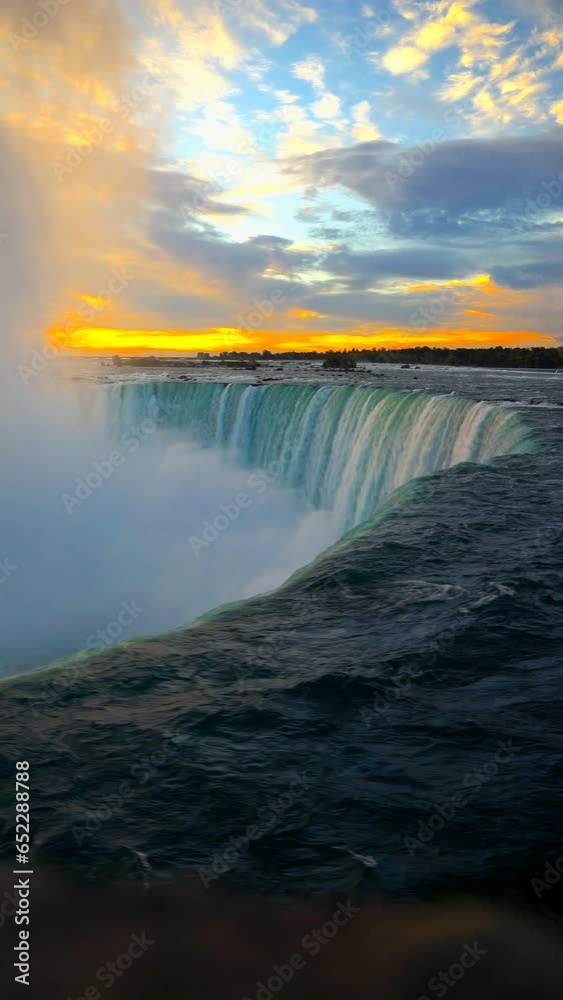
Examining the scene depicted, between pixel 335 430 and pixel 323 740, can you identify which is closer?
pixel 323 740

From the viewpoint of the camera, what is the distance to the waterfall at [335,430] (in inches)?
746

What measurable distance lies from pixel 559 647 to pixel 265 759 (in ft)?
10.8

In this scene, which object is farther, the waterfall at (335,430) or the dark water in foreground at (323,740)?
the waterfall at (335,430)

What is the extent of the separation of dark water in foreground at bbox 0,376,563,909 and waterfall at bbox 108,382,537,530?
1068cm

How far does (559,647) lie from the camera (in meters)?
6.76

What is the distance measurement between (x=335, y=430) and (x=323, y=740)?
840 inches

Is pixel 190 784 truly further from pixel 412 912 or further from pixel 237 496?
pixel 237 496

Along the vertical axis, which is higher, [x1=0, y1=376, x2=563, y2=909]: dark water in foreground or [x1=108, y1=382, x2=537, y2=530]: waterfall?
[x1=108, y1=382, x2=537, y2=530]: waterfall

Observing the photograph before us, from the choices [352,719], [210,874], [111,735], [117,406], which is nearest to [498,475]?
[352,719]

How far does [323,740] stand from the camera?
522cm

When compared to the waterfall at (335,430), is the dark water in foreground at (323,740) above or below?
below

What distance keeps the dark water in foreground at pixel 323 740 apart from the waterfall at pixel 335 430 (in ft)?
35.0

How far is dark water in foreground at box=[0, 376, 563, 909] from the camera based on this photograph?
4.01m

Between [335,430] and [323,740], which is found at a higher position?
[335,430]
